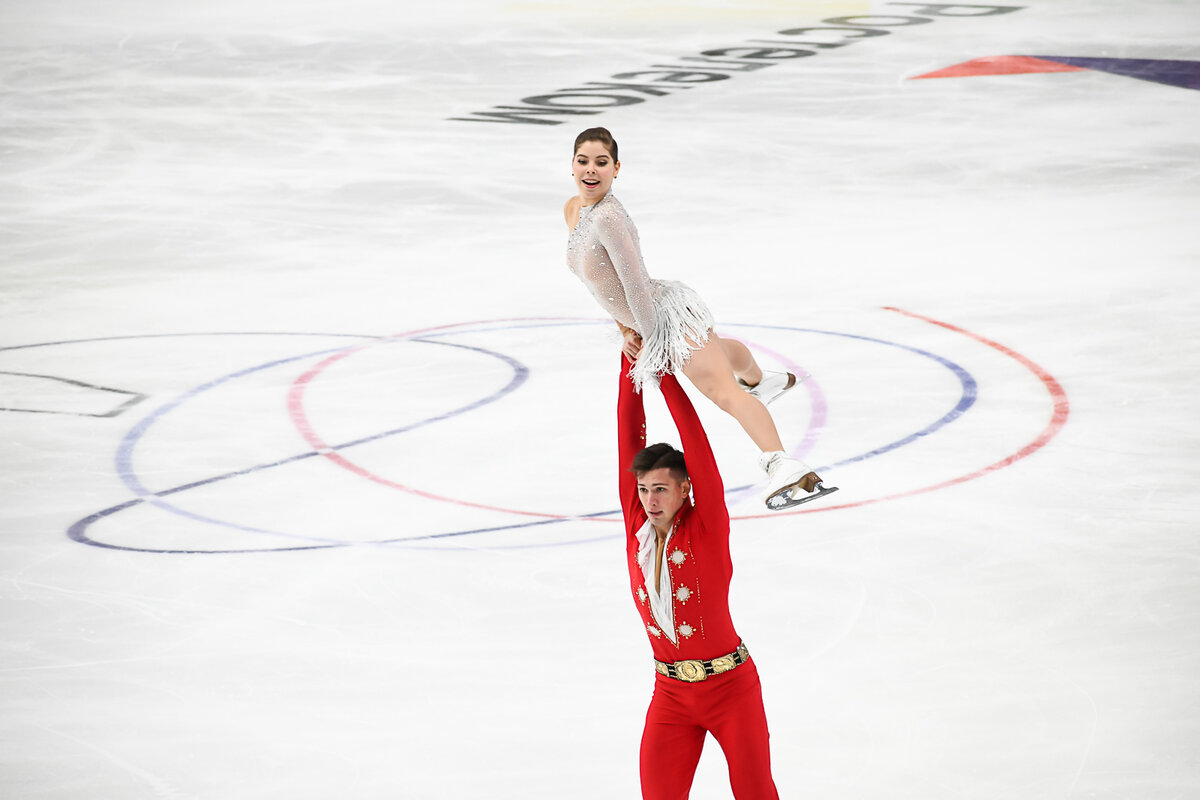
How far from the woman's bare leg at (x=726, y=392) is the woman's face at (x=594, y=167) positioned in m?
0.58

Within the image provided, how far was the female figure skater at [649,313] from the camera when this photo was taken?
13.8 ft

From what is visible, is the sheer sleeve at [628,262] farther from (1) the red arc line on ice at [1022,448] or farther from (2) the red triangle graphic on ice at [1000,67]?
(2) the red triangle graphic on ice at [1000,67]

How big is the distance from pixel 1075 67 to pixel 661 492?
15158mm

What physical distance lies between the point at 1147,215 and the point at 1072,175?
143cm

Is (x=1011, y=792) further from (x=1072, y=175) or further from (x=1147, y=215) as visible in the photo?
(x=1072, y=175)

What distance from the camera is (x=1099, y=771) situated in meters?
4.50

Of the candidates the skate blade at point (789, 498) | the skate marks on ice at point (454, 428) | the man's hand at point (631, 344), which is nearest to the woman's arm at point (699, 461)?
the skate blade at point (789, 498)

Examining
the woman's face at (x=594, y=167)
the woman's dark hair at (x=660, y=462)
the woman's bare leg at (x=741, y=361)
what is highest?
→ the woman's face at (x=594, y=167)

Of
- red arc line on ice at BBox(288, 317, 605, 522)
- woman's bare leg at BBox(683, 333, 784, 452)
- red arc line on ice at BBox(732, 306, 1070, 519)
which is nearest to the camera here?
woman's bare leg at BBox(683, 333, 784, 452)

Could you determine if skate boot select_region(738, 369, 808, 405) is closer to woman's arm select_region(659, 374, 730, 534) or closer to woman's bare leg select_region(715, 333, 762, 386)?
woman's bare leg select_region(715, 333, 762, 386)

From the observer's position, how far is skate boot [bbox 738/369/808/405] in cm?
503

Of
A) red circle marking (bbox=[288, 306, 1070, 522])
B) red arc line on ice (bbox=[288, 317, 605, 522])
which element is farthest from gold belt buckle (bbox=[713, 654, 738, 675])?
red arc line on ice (bbox=[288, 317, 605, 522])

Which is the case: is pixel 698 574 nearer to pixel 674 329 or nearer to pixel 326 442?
pixel 674 329

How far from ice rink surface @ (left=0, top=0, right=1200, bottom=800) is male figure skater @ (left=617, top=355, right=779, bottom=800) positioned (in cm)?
88
